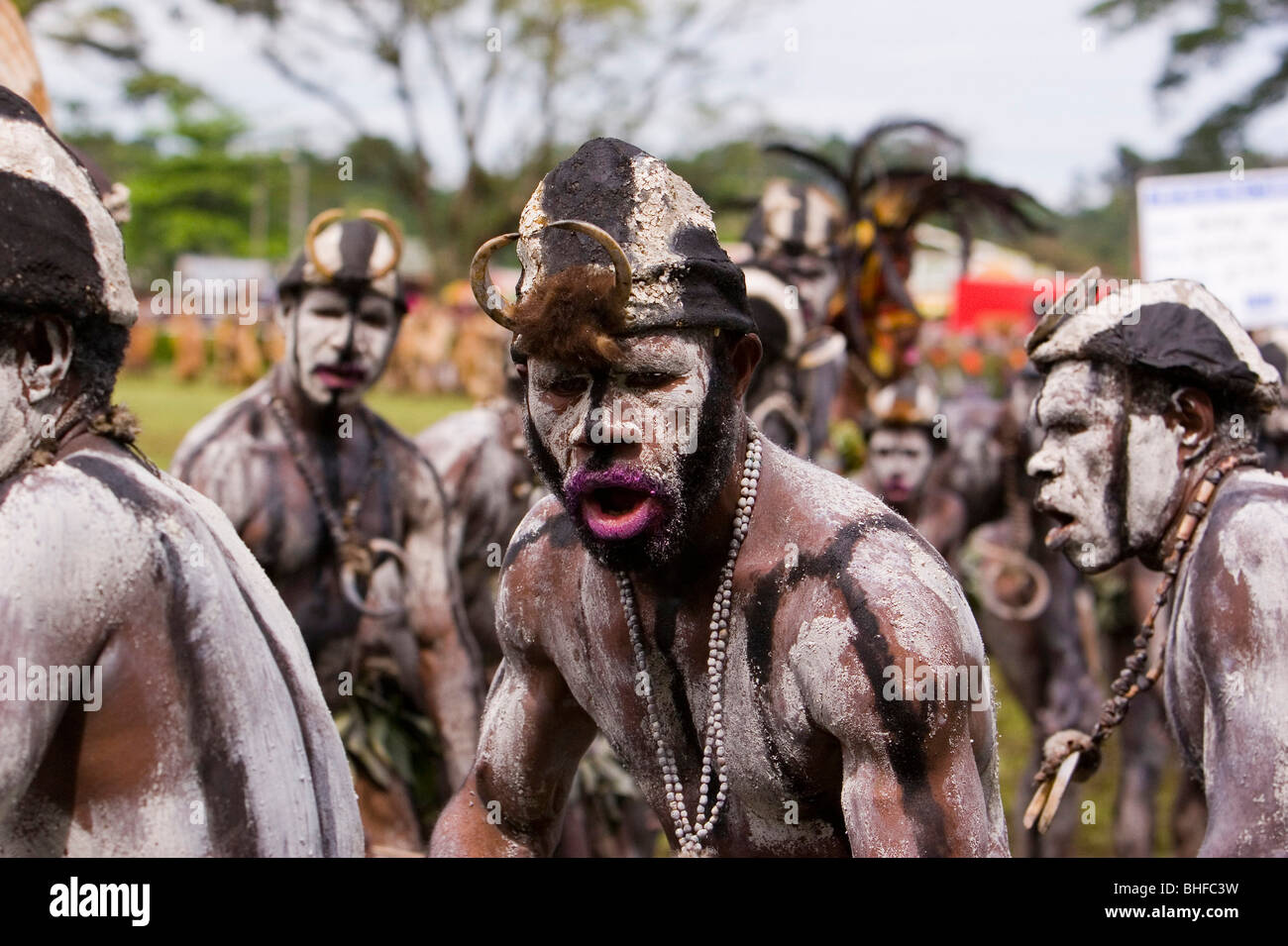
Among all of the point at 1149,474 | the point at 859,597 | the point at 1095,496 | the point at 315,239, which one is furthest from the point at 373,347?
the point at 859,597

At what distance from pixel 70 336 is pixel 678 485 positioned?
1.06 metres

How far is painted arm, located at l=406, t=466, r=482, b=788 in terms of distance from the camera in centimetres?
581

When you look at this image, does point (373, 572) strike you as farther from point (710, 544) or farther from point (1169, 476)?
point (1169, 476)

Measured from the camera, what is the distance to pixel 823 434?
8328 millimetres

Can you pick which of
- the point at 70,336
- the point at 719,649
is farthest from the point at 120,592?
the point at 719,649

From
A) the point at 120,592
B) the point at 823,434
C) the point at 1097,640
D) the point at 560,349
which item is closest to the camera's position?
the point at 120,592

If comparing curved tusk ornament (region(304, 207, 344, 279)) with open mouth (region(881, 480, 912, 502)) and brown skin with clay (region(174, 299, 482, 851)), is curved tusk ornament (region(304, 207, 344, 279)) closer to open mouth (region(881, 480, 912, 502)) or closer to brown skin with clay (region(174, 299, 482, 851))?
brown skin with clay (region(174, 299, 482, 851))

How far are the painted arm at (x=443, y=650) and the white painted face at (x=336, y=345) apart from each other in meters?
0.56

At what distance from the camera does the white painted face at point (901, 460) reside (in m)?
7.82

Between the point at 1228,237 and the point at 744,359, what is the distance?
696 centimetres

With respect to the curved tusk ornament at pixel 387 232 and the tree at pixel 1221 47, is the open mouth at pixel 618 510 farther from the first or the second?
the tree at pixel 1221 47

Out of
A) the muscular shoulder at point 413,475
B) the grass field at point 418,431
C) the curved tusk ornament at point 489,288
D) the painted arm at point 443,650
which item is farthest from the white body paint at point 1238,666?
the muscular shoulder at point 413,475

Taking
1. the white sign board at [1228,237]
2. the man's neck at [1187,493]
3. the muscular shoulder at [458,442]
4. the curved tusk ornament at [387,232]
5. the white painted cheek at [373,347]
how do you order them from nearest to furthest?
the man's neck at [1187,493] → the curved tusk ornament at [387,232] → the white painted cheek at [373,347] → the muscular shoulder at [458,442] → the white sign board at [1228,237]
